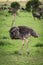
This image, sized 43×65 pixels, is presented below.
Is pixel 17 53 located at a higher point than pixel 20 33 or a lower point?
lower

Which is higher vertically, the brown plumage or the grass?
the brown plumage

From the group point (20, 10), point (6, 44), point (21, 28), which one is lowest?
point (20, 10)

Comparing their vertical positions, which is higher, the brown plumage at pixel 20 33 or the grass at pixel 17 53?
the brown plumage at pixel 20 33

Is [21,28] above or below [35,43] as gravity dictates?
above

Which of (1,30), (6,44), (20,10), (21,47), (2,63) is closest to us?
(2,63)

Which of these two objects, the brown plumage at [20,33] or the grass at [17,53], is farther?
the brown plumage at [20,33]

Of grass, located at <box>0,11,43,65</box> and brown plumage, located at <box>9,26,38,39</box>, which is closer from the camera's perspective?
grass, located at <box>0,11,43,65</box>

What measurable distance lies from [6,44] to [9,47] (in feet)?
1.29

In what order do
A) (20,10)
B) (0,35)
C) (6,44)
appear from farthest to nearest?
(20,10), (0,35), (6,44)

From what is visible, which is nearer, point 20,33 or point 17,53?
point 20,33

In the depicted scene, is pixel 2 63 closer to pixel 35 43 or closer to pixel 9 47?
pixel 9 47

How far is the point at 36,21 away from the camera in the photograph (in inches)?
694

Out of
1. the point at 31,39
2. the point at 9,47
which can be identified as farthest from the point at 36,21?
the point at 9,47

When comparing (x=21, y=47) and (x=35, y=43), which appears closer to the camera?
(x=21, y=47)
